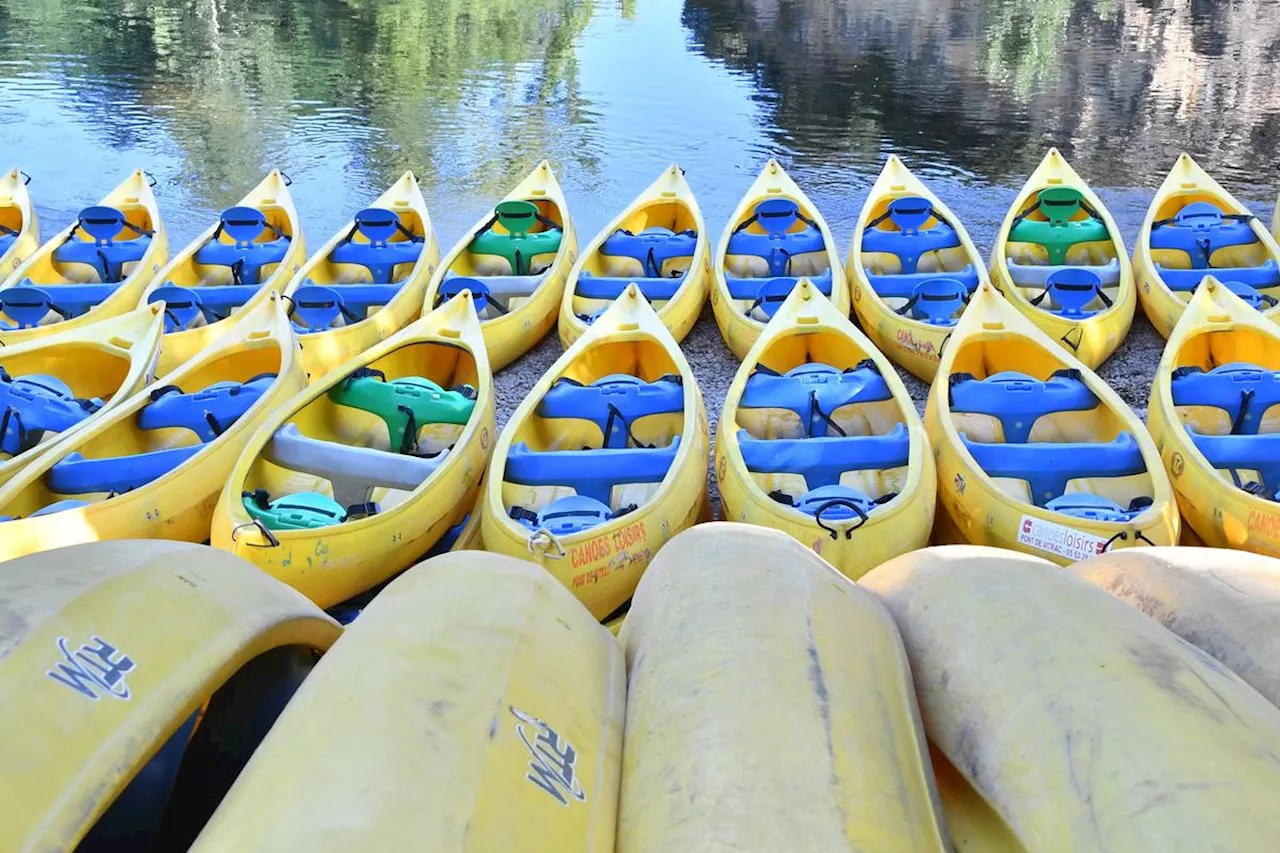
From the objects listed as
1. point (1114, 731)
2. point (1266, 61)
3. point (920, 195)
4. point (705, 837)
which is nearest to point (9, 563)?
point (705, 837)

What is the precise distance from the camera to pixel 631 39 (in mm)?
19969

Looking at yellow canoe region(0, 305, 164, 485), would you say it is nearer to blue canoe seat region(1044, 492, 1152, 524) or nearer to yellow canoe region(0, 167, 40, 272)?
yellow canoe region(0, 167, 40, 272)

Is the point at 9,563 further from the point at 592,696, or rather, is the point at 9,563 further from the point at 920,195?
the point at 920,195

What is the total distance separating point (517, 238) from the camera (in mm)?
6406

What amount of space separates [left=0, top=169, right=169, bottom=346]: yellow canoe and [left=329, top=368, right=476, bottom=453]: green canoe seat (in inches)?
83.0

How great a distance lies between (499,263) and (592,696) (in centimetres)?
482

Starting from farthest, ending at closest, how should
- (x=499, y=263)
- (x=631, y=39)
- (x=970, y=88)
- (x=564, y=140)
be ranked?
(x=631, y=39)
(x=970, y=88)
(x=564, y=140)
(x=499, y=263)

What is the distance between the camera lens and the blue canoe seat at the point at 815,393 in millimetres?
4262

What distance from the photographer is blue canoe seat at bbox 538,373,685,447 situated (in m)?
4.21

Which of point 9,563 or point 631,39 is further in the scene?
point 631,39

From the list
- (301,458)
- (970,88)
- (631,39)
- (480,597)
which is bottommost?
(301,458)

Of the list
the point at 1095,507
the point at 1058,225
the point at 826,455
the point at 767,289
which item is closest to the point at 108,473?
the point at 826,455

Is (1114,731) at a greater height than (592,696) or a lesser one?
greater

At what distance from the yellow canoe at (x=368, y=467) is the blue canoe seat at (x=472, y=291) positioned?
0.80m
